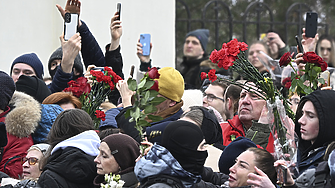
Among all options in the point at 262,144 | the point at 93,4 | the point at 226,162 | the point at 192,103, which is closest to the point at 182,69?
the point at 93,4

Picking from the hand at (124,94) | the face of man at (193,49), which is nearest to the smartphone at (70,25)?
the hand at (124,94)

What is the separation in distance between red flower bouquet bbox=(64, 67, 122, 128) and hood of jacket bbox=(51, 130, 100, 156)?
31.5 inches

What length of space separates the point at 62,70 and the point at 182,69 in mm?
3334

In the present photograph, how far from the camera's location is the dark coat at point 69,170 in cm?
385

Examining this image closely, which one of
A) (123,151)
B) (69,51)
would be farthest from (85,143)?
(69,51)

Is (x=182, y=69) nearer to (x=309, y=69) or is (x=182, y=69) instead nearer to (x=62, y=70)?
(x=62, y=70)

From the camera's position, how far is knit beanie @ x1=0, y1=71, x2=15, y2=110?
4414mm

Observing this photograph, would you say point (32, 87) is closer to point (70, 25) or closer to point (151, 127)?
point (70, 25)

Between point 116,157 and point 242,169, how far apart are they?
874 mm

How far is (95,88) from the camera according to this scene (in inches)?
202

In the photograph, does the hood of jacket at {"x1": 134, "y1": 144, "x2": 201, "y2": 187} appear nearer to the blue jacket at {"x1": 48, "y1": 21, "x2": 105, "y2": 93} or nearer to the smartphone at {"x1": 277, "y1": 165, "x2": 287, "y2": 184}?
the smartphone at {"x1": 277, "y1": 165, "x2": 287, "y2": 184}

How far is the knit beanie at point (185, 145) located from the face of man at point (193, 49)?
4896 mm

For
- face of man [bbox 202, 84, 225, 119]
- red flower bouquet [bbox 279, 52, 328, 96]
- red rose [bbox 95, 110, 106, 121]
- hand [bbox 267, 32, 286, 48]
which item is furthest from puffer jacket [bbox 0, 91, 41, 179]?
hand [bbox 267, 32, 286, 48]

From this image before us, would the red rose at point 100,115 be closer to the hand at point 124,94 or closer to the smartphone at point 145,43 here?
the hand at point 124,94
